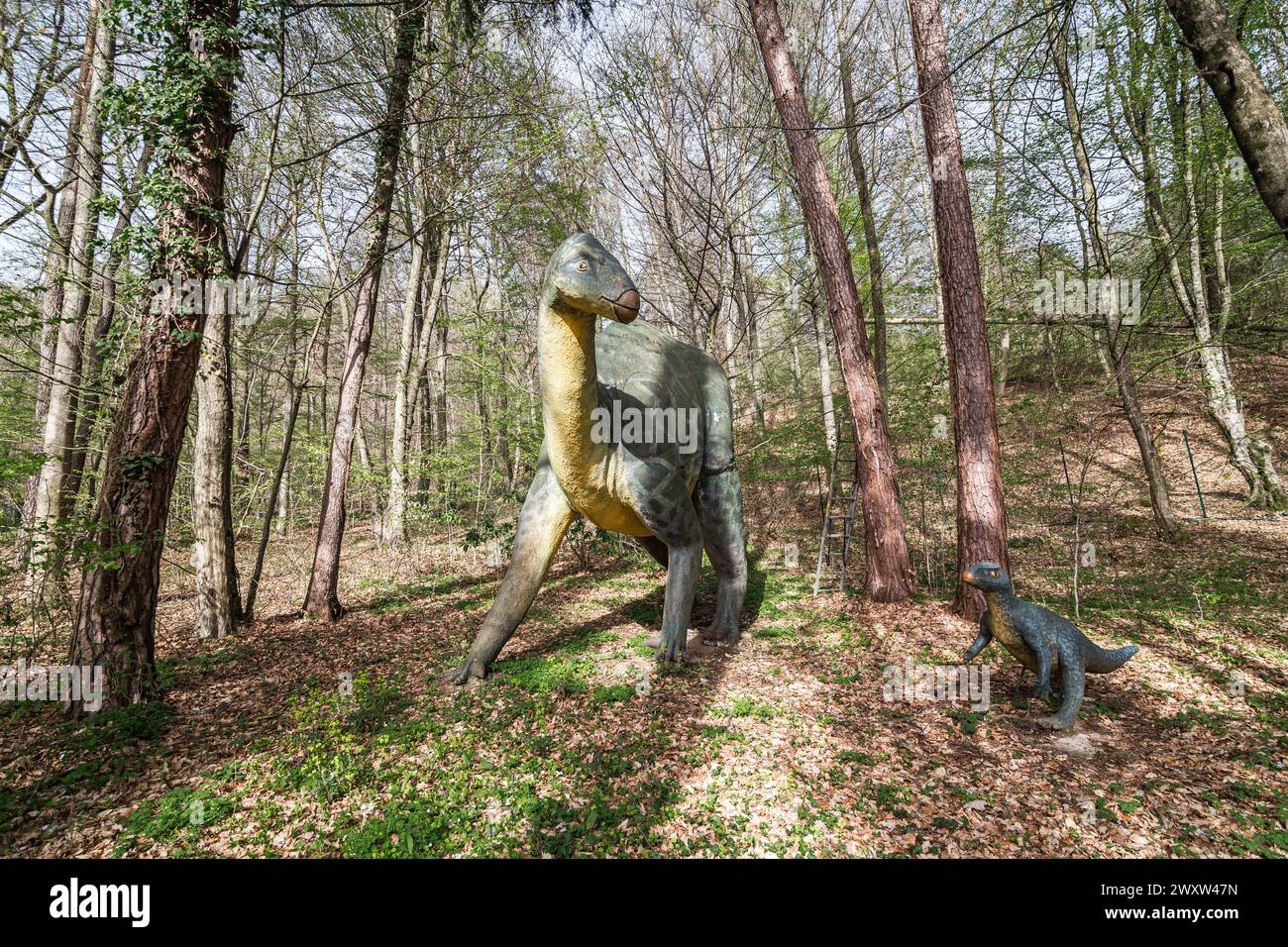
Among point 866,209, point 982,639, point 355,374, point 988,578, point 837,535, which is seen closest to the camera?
point 988,578

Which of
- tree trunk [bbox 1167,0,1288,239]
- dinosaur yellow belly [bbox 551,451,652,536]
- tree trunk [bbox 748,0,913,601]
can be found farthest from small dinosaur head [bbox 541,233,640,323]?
tree trunk [bbox 748,0,913,601]

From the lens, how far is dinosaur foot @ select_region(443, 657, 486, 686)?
4.48 meters

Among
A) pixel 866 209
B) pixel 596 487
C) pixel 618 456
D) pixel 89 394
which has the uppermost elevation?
pixel 866 209

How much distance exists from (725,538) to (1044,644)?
2.84m

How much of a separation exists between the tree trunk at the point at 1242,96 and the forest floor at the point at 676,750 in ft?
10.1

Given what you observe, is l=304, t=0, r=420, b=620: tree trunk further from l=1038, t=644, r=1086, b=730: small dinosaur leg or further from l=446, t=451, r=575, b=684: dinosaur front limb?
l=1038, t=644, r=1086, b=730: small dinosaur leg

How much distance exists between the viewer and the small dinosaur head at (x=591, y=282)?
11.4 feet

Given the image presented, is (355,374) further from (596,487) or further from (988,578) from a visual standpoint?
(988,578)

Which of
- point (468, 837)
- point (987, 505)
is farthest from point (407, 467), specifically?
point (987, 505)

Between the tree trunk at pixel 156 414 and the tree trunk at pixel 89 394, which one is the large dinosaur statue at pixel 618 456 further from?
the tree trunk at pixel 89 394

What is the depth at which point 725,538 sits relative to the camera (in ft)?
19.0

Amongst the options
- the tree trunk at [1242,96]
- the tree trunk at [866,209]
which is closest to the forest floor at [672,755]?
the tree trunk at [1242,96]

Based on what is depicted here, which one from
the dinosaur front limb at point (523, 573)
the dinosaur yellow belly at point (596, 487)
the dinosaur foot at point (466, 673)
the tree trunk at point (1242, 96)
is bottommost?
the dinosaur foot at point (466, 673)

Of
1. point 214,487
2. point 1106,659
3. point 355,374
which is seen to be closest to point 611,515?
point 1106,659
